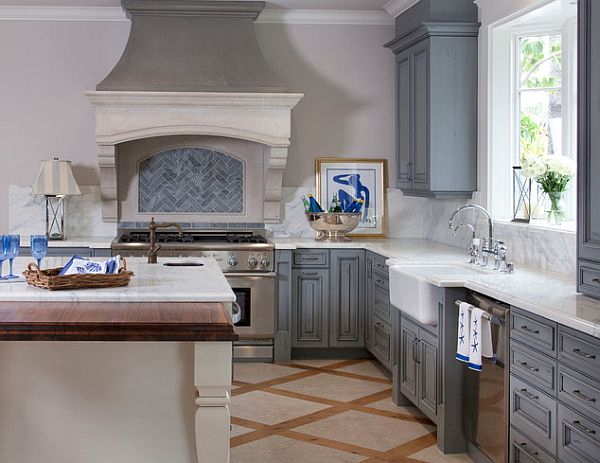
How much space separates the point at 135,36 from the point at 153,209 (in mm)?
1350

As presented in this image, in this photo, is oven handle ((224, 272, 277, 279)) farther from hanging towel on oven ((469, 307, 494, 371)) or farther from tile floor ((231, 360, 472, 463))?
hanging towel on oven ((469, 307, 494, 371))

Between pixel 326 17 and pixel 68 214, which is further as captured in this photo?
pixel 326 17

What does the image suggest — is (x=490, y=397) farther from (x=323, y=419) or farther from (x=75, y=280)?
(x=75, y=280)

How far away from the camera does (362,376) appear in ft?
20.1

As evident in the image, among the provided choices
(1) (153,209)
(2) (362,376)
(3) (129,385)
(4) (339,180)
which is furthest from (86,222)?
(3) (129,385)

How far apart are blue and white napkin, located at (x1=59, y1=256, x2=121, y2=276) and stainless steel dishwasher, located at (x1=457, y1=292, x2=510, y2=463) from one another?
1.66 meters

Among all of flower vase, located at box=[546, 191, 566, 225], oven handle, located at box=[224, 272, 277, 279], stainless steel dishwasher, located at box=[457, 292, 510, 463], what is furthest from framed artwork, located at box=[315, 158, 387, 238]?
stainless steel dishwasher, located at box=[457, 292, 510, 463]

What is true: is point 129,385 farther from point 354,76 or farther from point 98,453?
point 354,76

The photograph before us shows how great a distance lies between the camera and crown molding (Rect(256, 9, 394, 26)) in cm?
694

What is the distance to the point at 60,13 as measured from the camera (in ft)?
22.3

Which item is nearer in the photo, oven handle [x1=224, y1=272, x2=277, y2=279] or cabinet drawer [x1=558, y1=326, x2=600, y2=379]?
cabinet drawer [x1=558, y1=326, x2=600, y2=379]

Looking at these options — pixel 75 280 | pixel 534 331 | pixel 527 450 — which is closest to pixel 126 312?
pixel 75 280

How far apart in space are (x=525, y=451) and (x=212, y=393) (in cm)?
132

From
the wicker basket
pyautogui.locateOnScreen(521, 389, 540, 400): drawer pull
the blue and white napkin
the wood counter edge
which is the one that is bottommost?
pyautogui.locateOnScreen(521, 389, 540, 400): drawer pull
